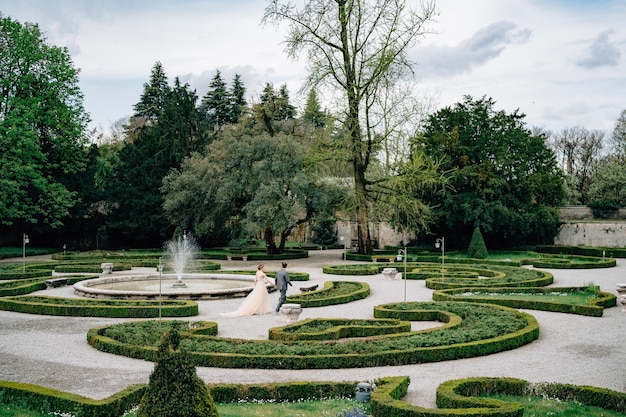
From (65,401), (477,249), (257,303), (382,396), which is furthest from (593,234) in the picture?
(65,401)

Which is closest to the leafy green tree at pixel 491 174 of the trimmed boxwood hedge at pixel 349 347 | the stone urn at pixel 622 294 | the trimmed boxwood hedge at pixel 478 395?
the stone urn at pixel 622 294

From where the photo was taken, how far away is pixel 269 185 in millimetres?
37531

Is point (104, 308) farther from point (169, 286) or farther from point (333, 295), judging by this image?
point (333, 295)

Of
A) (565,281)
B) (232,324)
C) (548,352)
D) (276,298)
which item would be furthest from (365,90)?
(548,352)

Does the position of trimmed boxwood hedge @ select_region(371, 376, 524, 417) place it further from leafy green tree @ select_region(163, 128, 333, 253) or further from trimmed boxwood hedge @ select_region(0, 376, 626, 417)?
leafy green tree @ select_region(163, 128, 333, 253)

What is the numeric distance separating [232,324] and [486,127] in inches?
1315

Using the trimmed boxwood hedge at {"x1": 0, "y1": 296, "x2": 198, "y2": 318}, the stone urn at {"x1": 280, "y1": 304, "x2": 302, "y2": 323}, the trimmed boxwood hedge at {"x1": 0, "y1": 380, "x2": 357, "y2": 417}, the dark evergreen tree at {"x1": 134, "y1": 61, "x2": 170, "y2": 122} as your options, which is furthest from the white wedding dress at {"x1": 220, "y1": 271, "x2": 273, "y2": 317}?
the dark evergreen tree at {"x1": 134, "y1": 61, "x2": 170, "y2": 122}

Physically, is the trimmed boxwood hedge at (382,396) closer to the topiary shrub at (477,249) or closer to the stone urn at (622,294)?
the stone urn at (622,294)

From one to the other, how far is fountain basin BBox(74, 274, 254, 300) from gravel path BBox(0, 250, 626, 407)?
2088 mm

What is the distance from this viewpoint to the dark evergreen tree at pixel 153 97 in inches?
2717

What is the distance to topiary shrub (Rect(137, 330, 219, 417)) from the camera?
6699mm

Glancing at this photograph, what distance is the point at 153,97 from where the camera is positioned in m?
69.9

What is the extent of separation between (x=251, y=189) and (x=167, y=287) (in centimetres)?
1502

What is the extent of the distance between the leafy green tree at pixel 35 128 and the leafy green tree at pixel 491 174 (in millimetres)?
24529
